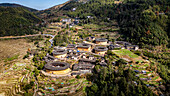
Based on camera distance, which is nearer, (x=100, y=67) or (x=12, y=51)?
(x=100, y=67)

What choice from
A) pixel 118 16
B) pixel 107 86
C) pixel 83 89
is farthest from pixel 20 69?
pixel 118 16

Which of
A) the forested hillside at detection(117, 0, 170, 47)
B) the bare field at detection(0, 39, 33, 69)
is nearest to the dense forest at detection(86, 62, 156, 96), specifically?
the forested hillside at detection(117, 0, 170, 47)

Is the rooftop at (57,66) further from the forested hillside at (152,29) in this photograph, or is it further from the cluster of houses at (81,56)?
the forested hillside at (152,29)

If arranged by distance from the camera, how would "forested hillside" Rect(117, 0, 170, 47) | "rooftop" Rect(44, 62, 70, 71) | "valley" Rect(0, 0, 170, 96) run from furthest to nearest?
"forested hillside" Rect(117, 0, 170, 47), "rooftop" Rect(44, 62, 70, 71), "valley" Rect(0, 0, 170, 96)

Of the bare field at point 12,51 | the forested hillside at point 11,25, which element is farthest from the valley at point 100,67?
the forested hillside at point 11,25

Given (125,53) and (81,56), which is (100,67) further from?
(125,53)

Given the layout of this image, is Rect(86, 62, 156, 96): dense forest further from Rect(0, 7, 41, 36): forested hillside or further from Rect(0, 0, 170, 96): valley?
Rect(0, 7, 41, 36): forested hillside

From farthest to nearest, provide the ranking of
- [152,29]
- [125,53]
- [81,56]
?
[152,29] < [125,53] < [81,56]

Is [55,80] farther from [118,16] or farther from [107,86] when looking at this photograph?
[118,16]

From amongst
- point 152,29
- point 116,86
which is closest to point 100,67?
point 116,86

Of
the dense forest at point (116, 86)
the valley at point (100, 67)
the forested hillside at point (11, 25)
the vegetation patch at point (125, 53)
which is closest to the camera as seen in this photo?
the dense forest at point (116, 86)

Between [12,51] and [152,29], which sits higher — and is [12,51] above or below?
below

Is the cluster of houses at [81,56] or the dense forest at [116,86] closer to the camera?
the dense forest at [116,86]
